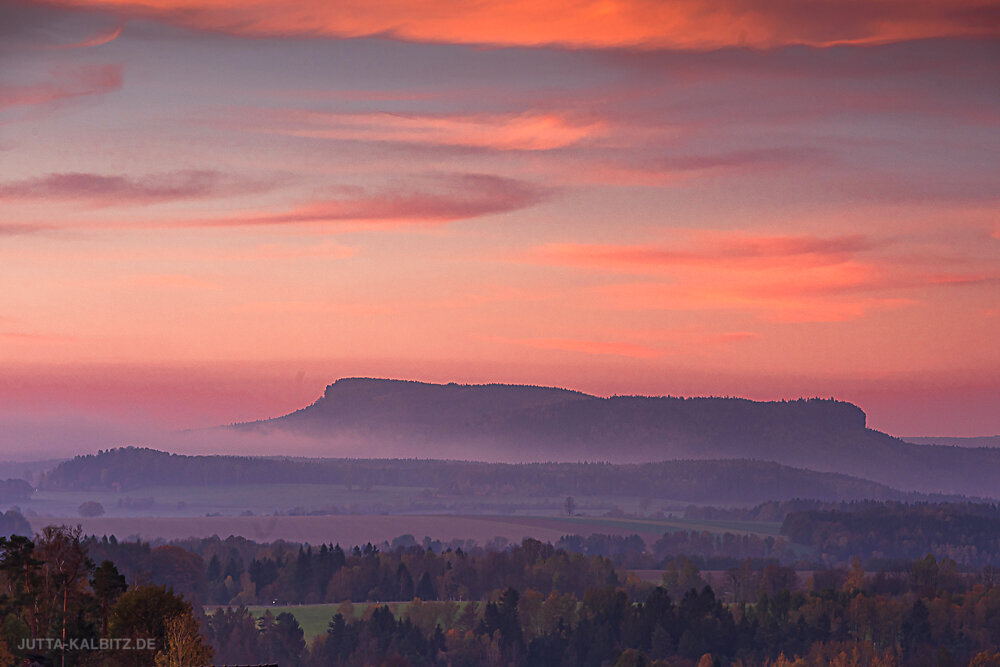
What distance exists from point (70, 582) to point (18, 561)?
4820mm

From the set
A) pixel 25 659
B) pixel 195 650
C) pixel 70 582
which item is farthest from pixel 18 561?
Result: pixel 195 650

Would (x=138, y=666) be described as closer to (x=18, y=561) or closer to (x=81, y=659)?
(x=81, y=659)

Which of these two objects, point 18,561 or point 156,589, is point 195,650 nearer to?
point 156,589

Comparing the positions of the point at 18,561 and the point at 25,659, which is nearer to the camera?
the point at 25,659

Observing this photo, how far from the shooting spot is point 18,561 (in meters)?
132

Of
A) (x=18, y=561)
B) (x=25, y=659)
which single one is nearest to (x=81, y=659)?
(x=25, y=659)

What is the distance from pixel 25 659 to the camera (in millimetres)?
120938

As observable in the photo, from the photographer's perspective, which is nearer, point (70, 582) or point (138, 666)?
point (138, 666)

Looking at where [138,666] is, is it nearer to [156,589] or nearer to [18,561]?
[156,589]

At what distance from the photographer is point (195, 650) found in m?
116

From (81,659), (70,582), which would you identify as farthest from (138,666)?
(70,582)

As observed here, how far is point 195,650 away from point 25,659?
1533cm

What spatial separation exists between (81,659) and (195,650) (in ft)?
36.9

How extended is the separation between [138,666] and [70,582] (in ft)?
46.9
